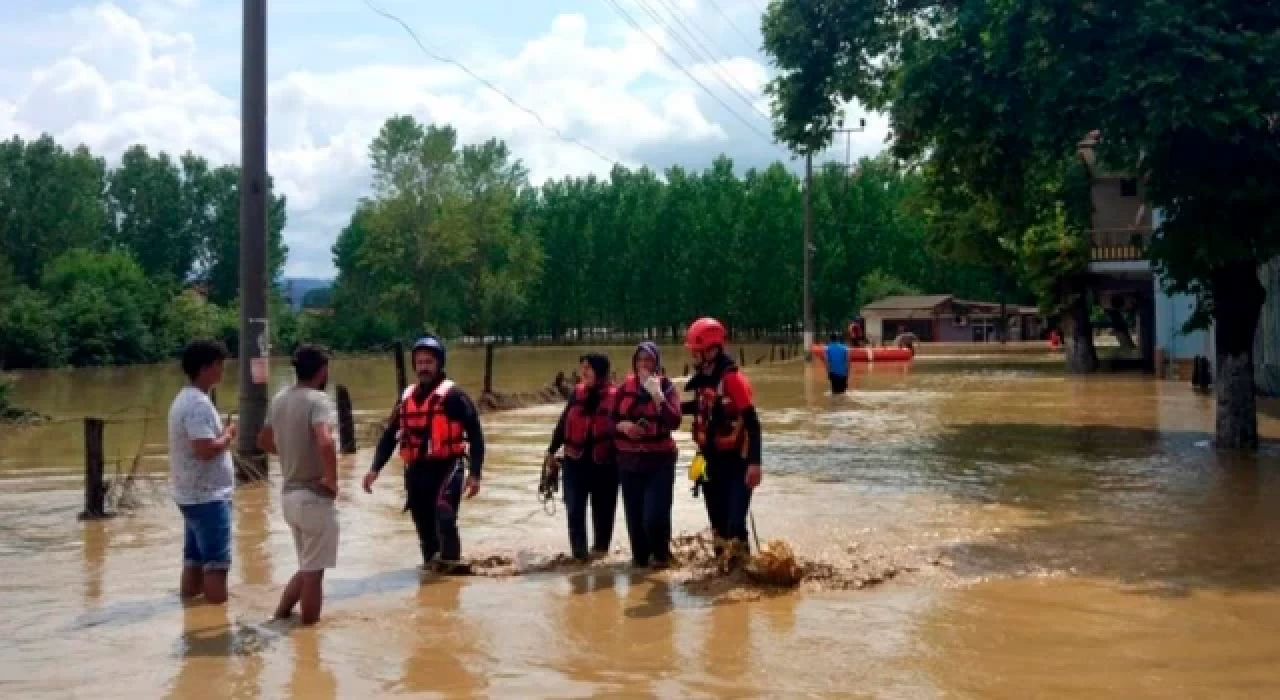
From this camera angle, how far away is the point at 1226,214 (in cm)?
1630

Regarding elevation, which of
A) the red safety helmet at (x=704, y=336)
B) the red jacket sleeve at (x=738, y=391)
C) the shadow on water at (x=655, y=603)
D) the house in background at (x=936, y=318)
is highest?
the house in background at (x=936, y=318)

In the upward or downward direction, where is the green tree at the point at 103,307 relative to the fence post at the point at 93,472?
upward

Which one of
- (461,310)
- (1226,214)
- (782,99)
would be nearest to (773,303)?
(461,310)

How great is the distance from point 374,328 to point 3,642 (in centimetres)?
9552

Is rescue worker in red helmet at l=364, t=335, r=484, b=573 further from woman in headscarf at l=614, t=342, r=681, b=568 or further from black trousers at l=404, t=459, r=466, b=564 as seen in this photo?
woman in headscarf at l=614, t=342, r=681, b=568

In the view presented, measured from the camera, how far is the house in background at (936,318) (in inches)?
3223

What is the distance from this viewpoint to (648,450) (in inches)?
383

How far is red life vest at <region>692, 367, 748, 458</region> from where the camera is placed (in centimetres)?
930

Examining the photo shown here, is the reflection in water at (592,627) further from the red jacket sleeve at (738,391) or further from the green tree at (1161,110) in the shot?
the green tree at (1161,110)

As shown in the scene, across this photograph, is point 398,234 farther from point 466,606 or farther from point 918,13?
point 466,606

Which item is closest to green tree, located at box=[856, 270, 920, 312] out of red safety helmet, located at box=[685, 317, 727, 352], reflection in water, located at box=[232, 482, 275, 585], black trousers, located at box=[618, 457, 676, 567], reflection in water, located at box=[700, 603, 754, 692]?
reflection in water, located at box=[232, 482, 275, 585]

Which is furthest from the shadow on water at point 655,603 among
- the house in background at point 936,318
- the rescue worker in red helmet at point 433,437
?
the house in background at point 936,318

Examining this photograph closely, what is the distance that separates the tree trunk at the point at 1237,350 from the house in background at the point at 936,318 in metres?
60.7

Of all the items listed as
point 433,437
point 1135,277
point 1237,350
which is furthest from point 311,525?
point 1135,277
